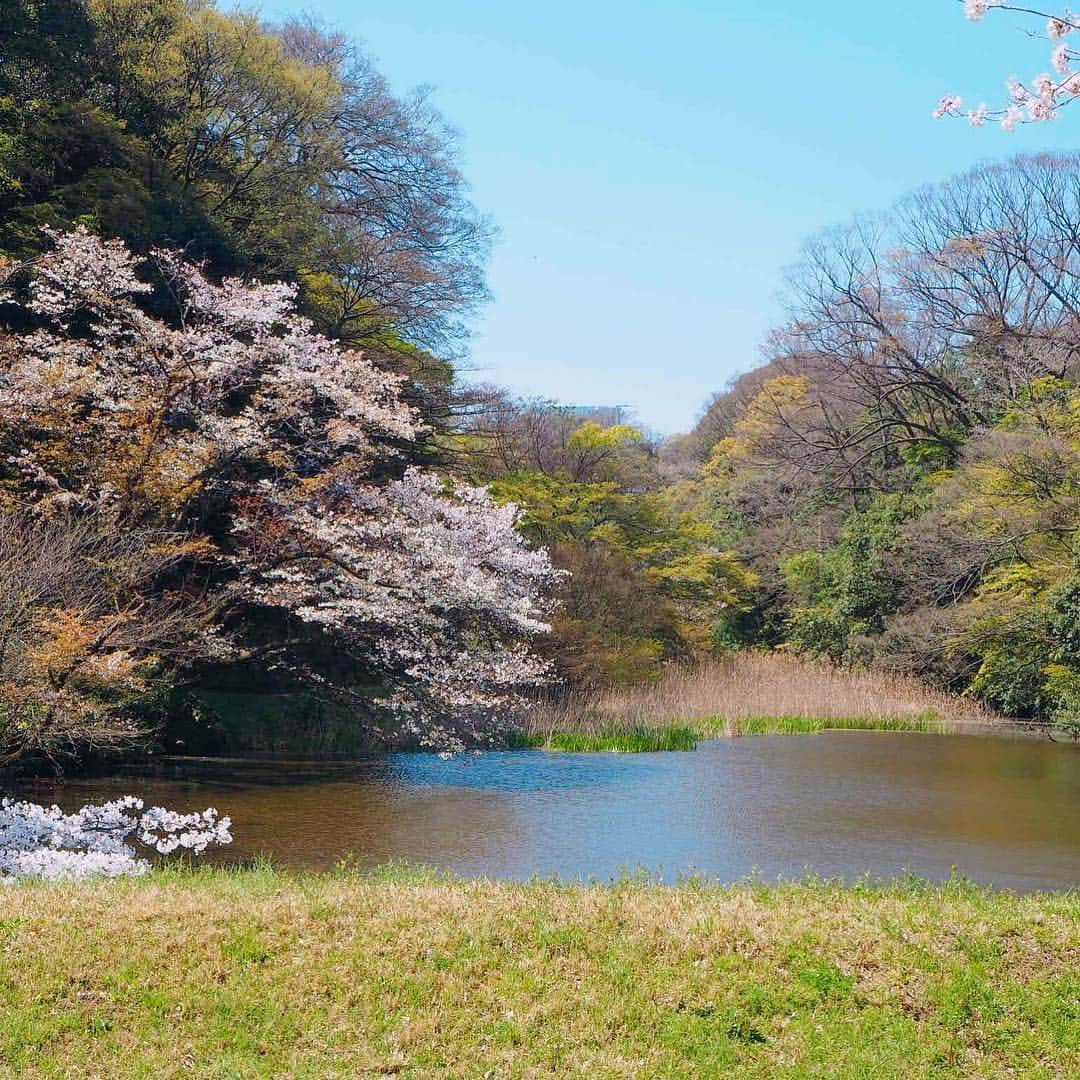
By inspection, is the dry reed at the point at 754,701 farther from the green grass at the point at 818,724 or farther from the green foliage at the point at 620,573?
the green foliage at the point at 620,573

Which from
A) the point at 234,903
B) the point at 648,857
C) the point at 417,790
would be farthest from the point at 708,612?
the point at 234,903

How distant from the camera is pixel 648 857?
948 centimetres

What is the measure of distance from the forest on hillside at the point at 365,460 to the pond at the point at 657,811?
3.45 feet

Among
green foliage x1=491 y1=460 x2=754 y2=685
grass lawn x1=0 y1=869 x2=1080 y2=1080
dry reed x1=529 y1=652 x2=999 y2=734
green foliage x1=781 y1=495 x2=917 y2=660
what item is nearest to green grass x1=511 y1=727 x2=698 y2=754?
dry reed x1=529 y1=652 x2=999 y2=734

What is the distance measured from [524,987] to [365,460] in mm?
11275

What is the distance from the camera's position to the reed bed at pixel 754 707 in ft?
59.6

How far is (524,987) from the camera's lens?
515 centimetres

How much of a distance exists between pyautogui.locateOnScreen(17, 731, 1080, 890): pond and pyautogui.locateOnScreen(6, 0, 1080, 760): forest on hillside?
105cm

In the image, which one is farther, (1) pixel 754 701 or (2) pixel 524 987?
(1) pixel 754 701

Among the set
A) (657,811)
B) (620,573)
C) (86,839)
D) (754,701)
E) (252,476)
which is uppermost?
(252,476)

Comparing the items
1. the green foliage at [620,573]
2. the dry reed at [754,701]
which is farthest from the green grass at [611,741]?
the green foliage at [620,573]

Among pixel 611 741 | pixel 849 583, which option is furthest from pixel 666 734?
pixel 849 583

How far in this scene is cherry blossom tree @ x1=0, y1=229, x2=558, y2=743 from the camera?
13320 mm

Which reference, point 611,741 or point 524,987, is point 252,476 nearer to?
point 611,741
